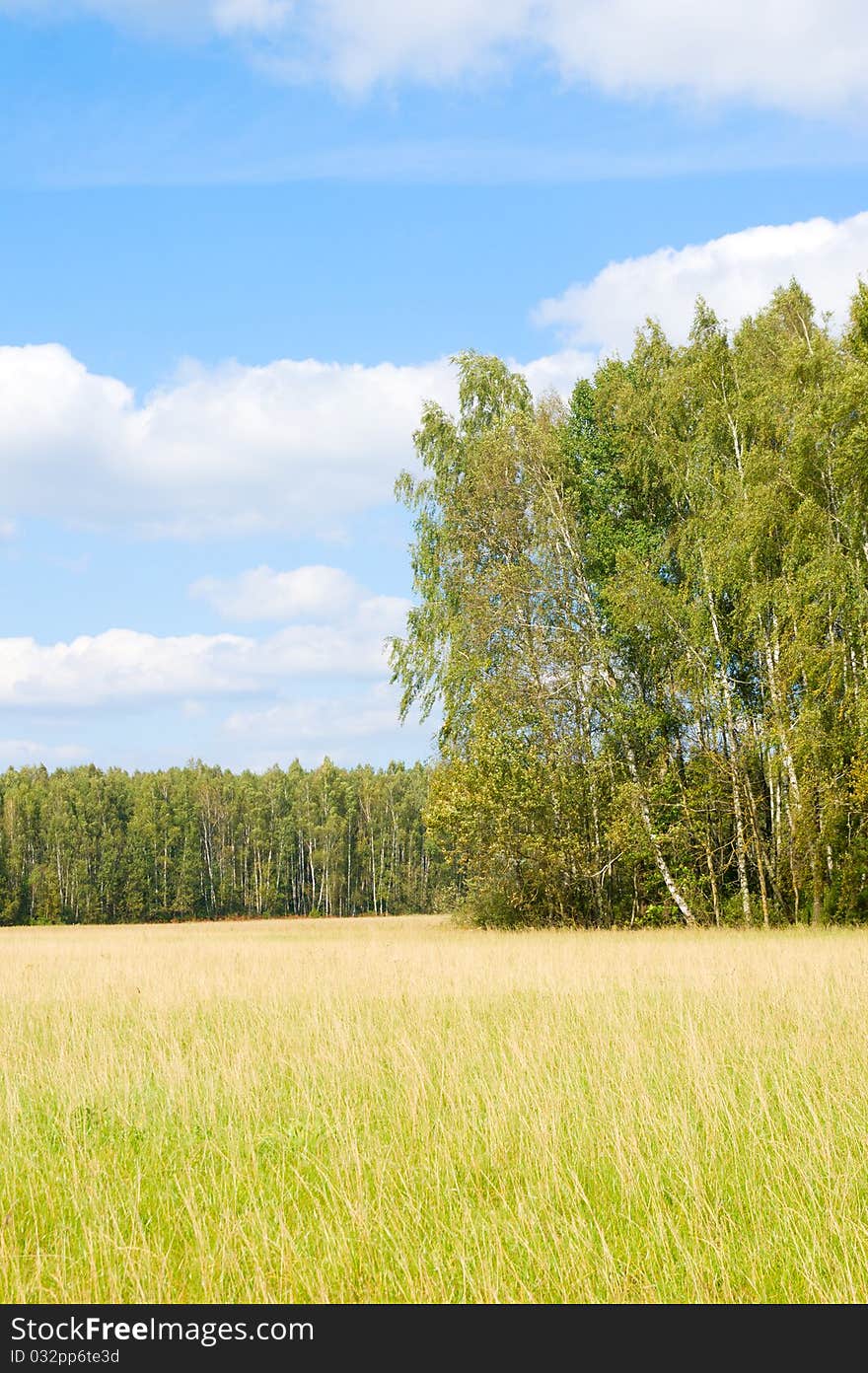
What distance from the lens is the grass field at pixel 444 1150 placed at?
4559 mm

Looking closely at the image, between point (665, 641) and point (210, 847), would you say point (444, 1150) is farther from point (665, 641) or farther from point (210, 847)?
point (210, 847)

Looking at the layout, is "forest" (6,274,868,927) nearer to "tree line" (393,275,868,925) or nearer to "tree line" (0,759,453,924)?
"tree line" (393,275,868,925)

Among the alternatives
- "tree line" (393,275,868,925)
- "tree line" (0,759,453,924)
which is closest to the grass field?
"tree line" (393,275,868,925)

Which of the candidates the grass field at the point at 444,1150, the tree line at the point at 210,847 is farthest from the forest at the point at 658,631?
the tree line at the point at 210,847

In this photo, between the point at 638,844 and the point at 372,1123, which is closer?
the point at 372,1123

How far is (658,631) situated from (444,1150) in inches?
887

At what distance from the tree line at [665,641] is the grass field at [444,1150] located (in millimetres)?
14064

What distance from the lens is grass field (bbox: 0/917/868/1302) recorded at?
179 inches

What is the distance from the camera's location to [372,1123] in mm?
7051

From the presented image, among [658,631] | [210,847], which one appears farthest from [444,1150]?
[210,847]

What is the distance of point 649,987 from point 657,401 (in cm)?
1971

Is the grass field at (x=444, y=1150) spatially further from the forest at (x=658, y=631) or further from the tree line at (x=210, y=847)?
the tree line at (x=210, y=847)

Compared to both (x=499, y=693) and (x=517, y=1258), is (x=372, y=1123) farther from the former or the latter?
(x=499, y=693)
